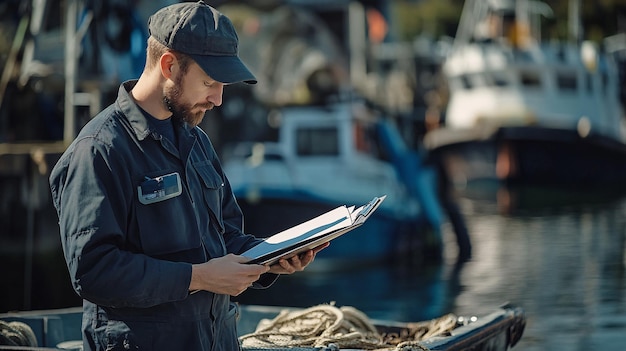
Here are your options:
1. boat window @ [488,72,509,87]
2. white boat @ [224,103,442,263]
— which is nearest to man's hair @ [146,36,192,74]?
white boat @ [224,103,442,263]

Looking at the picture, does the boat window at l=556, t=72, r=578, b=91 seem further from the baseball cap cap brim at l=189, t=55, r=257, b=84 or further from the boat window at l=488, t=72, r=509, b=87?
the baseball cap cap brim at l=189, t=55, r=257, b=84

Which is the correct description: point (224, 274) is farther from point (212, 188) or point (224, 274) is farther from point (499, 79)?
point (499, 79)

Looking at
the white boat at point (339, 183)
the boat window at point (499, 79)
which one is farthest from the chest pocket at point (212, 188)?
the boat window at point (499, 79)

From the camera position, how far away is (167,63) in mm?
3285

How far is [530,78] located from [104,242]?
3491cm

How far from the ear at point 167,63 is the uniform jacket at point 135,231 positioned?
0.14m

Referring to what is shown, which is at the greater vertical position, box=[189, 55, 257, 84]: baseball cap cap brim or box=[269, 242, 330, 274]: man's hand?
box=[189, 55, 257, 84]: baseball cap cap brim

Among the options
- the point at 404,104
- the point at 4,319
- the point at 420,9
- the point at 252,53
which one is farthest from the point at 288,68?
the point at 420,9

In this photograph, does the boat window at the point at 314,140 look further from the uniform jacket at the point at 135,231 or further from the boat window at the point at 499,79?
the boat window at the point at 499,79

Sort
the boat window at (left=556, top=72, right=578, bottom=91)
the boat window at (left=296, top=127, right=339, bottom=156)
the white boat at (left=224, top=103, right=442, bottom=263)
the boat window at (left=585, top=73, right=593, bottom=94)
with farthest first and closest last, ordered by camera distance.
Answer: the boat window at (left=585, top=73, right=593, bottom=94) < the boat window at (left=556, top=72, right=578, bottom=91) < the boat window at (left=296, top=127, right=339, bottom=156) < the white boat at (left=224, top=103, right=442, bottom=263)

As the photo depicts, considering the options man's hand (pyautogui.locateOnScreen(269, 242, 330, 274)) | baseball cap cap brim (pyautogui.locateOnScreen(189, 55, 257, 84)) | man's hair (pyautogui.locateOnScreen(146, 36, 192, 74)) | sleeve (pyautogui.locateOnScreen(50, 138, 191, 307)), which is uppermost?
man's hair (pyautogui.locateOnScreen(146, 36, 192, 74))

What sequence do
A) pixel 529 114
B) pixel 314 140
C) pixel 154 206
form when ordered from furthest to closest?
pixel 529 114, pixel 314 140, pixel 154 206

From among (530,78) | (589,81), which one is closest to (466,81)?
(530,78)

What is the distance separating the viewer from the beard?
3.32 m
